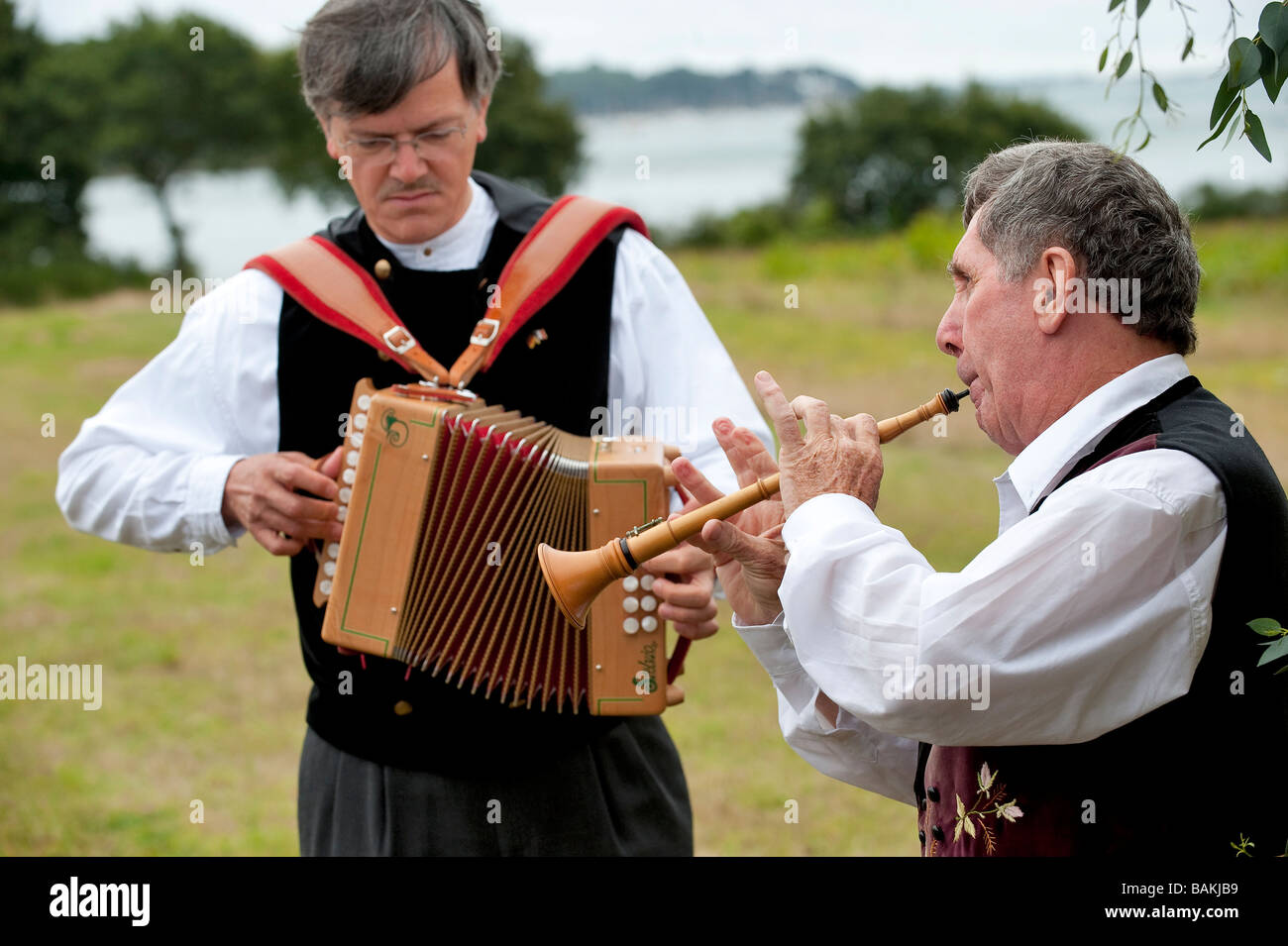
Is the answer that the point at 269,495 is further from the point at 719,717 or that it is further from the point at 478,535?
the point at 719,717

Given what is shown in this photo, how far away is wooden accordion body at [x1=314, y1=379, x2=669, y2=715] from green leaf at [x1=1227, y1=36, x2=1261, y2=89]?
132 cm

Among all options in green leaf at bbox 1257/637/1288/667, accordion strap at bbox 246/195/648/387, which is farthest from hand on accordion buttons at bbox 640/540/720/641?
green leaf at bbox 1257/637/1288/667

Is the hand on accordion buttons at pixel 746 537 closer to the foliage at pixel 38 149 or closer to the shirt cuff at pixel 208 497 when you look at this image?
the shirt cuff at pixel 208 497

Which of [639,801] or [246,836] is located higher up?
[639,801]

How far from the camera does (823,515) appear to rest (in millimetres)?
1995

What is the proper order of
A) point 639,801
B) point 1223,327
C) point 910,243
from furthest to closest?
point 910,243 < point 1223,327 < point 639,801

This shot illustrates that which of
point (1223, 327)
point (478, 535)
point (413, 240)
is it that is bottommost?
point (478, 535)

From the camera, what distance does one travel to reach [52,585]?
9805 mm

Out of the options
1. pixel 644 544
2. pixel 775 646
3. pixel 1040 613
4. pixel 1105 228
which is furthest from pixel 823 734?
pixel 1105 228

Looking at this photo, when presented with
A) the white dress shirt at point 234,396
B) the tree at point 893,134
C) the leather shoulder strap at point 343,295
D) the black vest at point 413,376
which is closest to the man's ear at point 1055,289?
the white dress shirt at point 234,396

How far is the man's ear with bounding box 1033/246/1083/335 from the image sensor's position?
201 cm

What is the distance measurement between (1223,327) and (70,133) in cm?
2325

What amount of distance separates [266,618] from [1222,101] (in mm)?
8049
